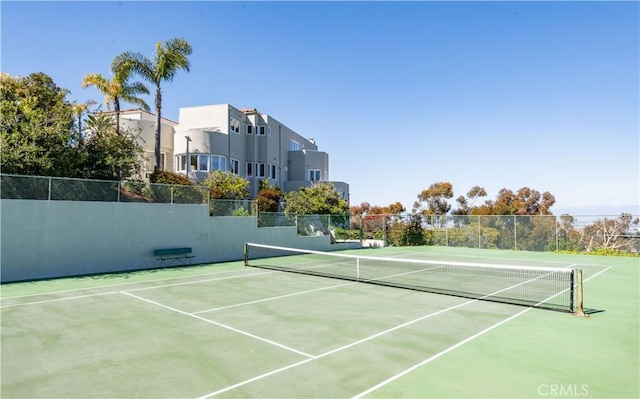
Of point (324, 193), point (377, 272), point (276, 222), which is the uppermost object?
point (324, 193)

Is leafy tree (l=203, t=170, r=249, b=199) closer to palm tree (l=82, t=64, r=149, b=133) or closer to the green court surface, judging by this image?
palm tree (l=82, t=64, r=149, b=133)

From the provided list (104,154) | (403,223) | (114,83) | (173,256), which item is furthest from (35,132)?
(403,223)

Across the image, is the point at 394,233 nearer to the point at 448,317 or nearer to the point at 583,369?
the point at 448,317

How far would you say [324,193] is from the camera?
111 feet

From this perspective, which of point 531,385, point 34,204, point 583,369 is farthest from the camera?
point 34,204

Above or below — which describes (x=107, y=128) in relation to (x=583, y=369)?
above

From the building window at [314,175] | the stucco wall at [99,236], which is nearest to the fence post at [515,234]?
the building window at [314,175]

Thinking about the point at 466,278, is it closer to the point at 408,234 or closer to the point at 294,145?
the point at 408,234

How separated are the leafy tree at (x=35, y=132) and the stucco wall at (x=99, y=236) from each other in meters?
2.70

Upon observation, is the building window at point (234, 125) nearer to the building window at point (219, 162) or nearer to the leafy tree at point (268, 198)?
the building window at point (219, 162)

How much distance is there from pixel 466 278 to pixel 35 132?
777 inches

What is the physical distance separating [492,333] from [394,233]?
89.8 ft

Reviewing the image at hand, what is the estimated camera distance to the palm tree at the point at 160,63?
2859 centimetres

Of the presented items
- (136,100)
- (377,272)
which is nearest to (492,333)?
(377,272)
